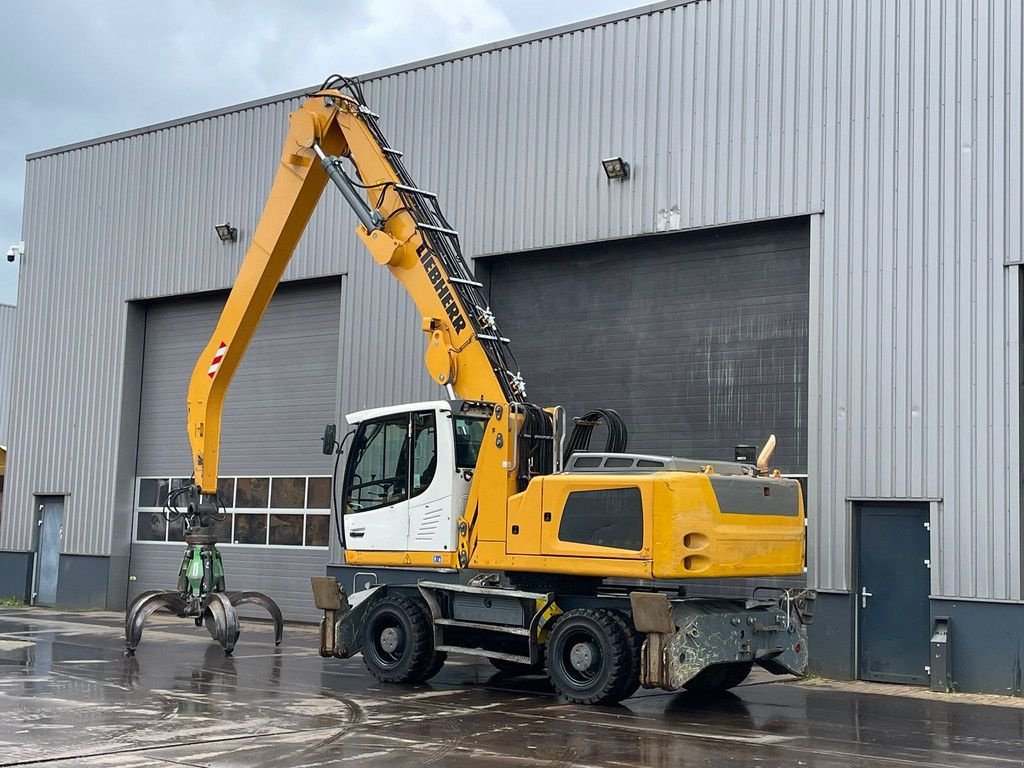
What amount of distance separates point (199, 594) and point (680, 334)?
7537 mm

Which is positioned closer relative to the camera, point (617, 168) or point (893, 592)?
point (893, 592)

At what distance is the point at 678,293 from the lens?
1806cm

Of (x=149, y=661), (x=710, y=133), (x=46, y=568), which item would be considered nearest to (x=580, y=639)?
(x=149, y=661)

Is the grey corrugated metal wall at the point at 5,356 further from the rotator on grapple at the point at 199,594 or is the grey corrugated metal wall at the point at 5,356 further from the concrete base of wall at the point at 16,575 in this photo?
the rotator on grapple at the point at 199,594

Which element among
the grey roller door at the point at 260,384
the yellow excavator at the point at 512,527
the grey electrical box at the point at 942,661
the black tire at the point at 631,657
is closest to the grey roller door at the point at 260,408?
the grey roller door at the point at 260,384

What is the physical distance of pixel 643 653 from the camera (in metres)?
12.1

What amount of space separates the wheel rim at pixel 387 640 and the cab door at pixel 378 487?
2.72 ft

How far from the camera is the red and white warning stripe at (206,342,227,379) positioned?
55.8 feet

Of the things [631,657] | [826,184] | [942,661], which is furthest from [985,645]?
[826,184]

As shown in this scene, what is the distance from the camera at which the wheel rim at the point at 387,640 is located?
46.3 feet

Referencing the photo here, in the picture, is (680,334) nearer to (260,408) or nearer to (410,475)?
(410,475)

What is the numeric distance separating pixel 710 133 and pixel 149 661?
10342mm

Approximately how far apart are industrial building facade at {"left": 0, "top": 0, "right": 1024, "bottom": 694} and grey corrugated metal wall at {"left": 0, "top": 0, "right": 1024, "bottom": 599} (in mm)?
37

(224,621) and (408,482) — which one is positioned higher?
(408,482)
